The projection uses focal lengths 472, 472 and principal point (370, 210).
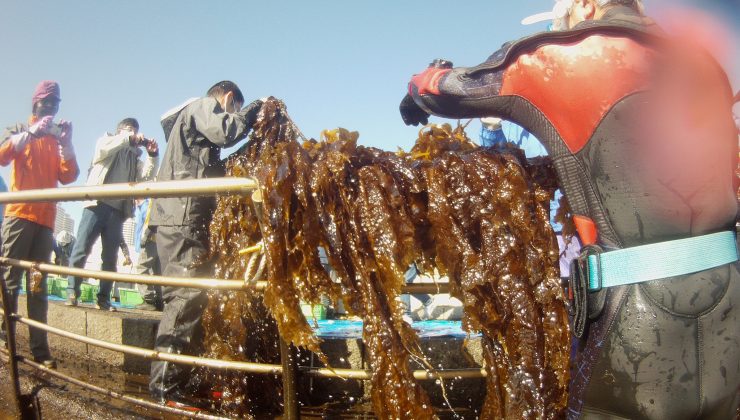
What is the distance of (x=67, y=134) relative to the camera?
18.0 ft

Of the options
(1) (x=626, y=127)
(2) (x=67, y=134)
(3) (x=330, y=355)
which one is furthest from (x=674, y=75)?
(2) (x=67, y=134)

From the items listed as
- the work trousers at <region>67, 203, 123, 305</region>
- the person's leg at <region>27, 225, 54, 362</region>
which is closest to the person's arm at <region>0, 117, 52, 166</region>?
the work trousers at <region>67, 203, 123, 305</region>

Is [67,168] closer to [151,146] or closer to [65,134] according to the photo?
[65,134]

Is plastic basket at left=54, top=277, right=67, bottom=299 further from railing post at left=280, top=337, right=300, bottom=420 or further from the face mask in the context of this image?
the face mask

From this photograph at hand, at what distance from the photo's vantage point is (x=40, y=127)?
5.25 m

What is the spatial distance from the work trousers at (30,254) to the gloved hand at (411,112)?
11.8 ft

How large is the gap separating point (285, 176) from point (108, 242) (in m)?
5.13

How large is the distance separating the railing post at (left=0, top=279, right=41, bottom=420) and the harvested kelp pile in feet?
7.76

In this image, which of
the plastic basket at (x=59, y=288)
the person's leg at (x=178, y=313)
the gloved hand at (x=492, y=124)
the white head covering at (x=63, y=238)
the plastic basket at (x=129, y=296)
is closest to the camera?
the person's leg at (x=178, y=313)

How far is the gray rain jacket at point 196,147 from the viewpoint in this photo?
376cm

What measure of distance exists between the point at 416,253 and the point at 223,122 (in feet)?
8.27

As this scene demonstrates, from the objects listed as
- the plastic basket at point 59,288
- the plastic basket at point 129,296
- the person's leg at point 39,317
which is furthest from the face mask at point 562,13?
the plastic basket at point 59,288

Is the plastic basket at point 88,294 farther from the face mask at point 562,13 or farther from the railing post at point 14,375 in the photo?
the face mask at point 562,13

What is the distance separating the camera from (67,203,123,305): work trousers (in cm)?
575
